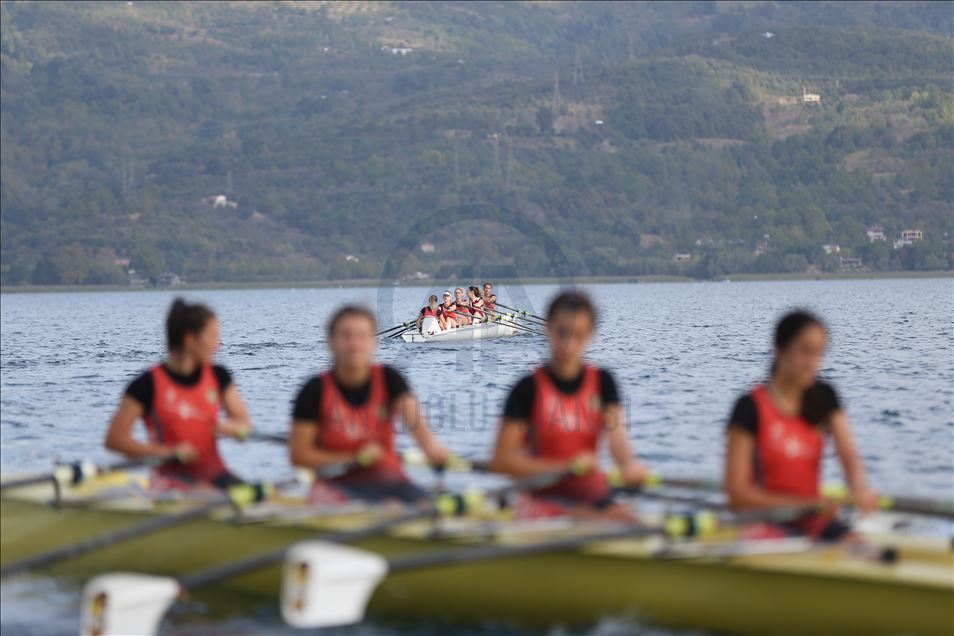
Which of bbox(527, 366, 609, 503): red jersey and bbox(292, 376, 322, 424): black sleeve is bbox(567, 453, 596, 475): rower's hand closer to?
bbox(527, 366, 609, 503): red jersey

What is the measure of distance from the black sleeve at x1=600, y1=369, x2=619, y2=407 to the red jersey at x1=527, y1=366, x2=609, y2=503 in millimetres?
31

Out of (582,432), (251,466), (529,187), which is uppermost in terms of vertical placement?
(529,187)

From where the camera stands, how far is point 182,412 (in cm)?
1138

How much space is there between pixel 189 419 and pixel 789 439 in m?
4.68

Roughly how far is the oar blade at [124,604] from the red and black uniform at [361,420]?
1500mm

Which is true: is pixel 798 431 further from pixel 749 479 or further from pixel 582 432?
pixel 582 432

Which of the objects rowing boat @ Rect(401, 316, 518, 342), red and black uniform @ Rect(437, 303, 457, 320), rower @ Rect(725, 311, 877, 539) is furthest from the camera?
rowing boat @ Rect(401, 316, 518, 342)

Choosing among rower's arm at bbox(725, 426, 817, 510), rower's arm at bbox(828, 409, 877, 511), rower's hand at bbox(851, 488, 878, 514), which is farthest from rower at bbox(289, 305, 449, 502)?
rower's hand at bbox(851, 488, 878, 514)

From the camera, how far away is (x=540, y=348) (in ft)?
148

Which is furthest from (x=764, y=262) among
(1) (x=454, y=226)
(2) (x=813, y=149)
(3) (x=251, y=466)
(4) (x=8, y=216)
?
(3) (x=251, y=466)

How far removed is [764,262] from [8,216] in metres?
98.8

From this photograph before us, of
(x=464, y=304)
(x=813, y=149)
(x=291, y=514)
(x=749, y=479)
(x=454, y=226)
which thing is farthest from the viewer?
(x=813, y=149)

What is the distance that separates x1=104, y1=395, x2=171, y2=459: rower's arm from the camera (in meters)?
11.1

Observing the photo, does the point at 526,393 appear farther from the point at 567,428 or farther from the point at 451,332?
the point at 451,332
